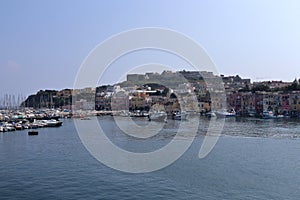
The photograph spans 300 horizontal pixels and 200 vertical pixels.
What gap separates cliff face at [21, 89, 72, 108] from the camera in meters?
51.8

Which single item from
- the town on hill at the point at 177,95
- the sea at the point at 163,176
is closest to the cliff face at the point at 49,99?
the town on hill at the point at 177,95

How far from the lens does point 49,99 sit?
53.9 meters

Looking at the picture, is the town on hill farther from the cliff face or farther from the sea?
the sea

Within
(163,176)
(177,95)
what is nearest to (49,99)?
(177,95)

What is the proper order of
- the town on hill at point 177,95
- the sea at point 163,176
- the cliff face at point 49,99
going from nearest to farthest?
1. the sea at point 163,176
2. the town on hill at point 177,95
3. the cliff face at point 49,99

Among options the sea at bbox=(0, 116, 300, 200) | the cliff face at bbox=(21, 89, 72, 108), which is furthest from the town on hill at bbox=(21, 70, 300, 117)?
the sea at bbox=(0, 116, 300, 200)

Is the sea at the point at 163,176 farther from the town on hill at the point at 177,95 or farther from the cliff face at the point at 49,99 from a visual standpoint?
the cliff face at the point at 49,99

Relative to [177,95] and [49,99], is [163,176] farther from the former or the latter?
[49,99]

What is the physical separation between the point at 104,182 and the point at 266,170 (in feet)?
13.2

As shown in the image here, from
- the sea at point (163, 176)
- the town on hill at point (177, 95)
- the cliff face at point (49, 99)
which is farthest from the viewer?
the cliff face at point (49, 99)

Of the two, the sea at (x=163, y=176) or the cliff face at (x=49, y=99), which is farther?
the cliff face at (x=49, y=99)

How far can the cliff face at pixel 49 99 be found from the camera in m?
51.8

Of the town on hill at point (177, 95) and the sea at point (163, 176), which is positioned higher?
the town on hill at point (177, 95)

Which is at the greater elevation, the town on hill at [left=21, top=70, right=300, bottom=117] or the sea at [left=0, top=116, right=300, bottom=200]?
the town on hill at [left=21, top=70, right=300, bottom=117]
